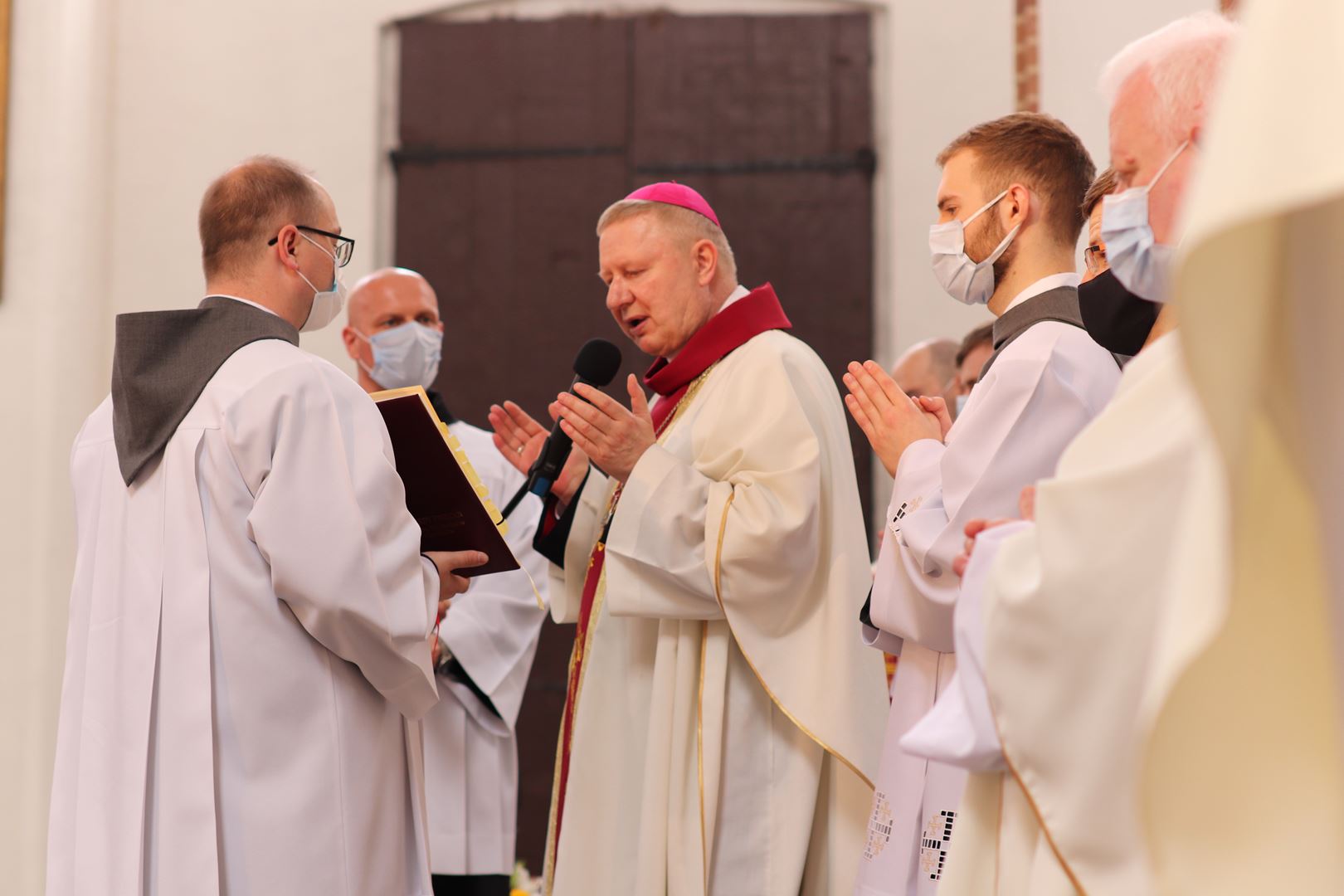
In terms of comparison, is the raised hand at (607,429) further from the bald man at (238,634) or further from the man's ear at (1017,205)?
the man's ear at (1017,205)

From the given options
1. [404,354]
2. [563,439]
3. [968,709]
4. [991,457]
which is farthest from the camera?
[404,354]

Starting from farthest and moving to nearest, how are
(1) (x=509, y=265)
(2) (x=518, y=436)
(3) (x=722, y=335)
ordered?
(1) (x=509, y=265)
(2) (x=518, y=436)
(3) (x=722, y=335)

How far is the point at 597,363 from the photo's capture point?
3553 mm

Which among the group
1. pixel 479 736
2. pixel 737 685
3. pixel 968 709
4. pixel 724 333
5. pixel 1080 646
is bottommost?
pixel 479 736

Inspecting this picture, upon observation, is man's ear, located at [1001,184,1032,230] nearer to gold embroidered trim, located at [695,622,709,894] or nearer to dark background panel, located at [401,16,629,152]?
gold embroidered trim, located at [695,622,709,894]

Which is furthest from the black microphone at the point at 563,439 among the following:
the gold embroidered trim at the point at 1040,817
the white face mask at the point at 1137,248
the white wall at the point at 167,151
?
the white wall at the point at 167,151

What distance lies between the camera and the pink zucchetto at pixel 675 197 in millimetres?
3775

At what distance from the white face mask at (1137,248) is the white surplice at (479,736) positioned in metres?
2.70

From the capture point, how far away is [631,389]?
3.29 meters

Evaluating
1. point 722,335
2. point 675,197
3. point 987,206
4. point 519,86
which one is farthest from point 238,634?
point 519,86

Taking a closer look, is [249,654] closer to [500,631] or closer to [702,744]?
[702,744]

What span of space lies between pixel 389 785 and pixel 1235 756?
226 centimetres

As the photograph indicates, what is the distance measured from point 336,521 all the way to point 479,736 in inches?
74.0

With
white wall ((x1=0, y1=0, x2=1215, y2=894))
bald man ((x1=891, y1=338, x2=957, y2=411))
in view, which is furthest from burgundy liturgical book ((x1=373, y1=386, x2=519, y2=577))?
white wall ((x1=0, y1=0, x2=1215, y2=894))
